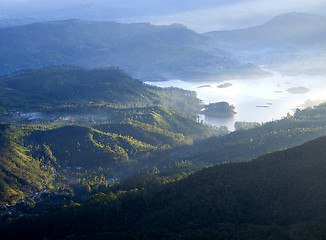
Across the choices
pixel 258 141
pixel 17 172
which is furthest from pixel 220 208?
pixel 258 141

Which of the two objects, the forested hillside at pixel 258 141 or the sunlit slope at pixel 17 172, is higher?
the forested hillside at pixel 258 141

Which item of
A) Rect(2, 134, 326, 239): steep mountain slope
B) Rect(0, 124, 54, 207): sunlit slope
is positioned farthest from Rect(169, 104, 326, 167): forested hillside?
Rect(0, 124, 54, 207): sunlit slope

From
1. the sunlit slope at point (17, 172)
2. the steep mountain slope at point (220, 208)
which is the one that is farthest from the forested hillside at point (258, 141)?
the sunlit slope at point (17, 172)

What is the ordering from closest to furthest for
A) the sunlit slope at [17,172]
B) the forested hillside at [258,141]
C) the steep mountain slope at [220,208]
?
the steep mountain slope at [220,208], the sunlit slope at [17,172], the forested hillside at [258,141]

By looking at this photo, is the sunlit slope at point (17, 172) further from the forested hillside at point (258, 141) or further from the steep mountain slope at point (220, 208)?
the forested hillside at point (258, 141)

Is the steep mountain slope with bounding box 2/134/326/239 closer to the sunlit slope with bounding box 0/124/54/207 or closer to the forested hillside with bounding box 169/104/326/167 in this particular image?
the sunlit slope with bounding box 0/124/54/207

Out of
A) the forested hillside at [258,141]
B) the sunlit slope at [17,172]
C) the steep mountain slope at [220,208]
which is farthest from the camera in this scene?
the forested hillside at [258,141]

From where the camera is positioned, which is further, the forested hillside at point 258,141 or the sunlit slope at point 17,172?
the forested hillside at point 258,141

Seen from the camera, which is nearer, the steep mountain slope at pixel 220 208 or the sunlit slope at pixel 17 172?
the steep mountain slope at pixel 220 208
